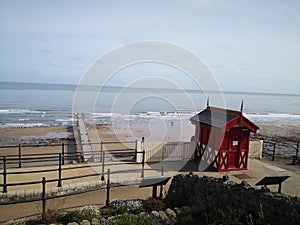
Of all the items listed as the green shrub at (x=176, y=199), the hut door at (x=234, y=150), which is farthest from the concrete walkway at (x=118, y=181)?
the green shrub at (x=176, y=199)

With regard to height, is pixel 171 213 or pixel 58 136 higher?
pixel 171 213

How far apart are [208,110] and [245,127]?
2.28 metres

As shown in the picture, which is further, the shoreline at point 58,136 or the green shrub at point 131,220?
the shoreline at point 58,136

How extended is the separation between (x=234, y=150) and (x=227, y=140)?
0.59m

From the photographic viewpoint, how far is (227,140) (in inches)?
435

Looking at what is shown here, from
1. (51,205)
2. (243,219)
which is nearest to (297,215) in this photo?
(243,219)

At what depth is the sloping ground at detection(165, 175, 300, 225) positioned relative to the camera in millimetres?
4594

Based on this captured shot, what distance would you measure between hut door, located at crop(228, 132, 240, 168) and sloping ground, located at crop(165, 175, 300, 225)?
5157 millimetres

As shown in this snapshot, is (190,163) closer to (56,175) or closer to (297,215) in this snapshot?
(56,175)

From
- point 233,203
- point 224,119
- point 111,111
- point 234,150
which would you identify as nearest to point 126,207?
point 233,203

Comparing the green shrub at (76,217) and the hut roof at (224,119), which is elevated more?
the hut roof at (224,119)

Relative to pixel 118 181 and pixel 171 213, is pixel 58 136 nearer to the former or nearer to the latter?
pixel 118 181

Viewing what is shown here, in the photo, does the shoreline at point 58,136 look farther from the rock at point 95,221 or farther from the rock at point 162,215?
the rock at point 162,215

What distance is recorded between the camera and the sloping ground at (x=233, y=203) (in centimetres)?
459
